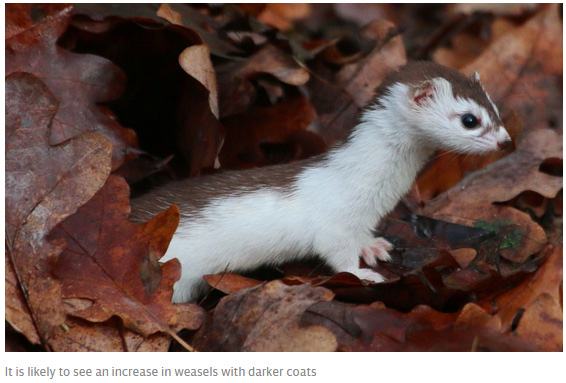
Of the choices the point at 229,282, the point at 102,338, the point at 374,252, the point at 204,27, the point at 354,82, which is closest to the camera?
the point at 102,338

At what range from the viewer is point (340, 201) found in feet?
10.4

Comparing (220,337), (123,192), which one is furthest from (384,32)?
(220,337)

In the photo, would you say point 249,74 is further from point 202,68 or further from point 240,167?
point 240,167

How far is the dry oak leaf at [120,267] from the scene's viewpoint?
2.56 m

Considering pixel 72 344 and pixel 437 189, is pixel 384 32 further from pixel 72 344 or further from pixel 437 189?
pixel 72 344

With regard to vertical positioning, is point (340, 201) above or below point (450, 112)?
below

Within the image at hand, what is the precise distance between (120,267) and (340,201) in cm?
106

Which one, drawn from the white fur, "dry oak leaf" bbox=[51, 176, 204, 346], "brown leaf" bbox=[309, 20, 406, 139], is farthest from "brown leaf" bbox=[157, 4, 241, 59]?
"dry oak leaf" bbox=[51, 176, 204, 346]

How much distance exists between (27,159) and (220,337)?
104cm

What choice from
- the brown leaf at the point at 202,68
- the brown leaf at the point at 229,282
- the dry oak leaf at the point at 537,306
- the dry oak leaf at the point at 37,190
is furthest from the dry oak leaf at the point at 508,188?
the dry oak leaf at the point at 37,190

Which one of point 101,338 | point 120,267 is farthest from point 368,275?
point 101,338

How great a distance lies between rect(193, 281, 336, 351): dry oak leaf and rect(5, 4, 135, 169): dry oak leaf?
1028mm

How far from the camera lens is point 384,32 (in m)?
4.24

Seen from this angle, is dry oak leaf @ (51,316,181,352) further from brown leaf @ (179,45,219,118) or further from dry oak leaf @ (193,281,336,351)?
brown leaf @ (179,45,219,118)
